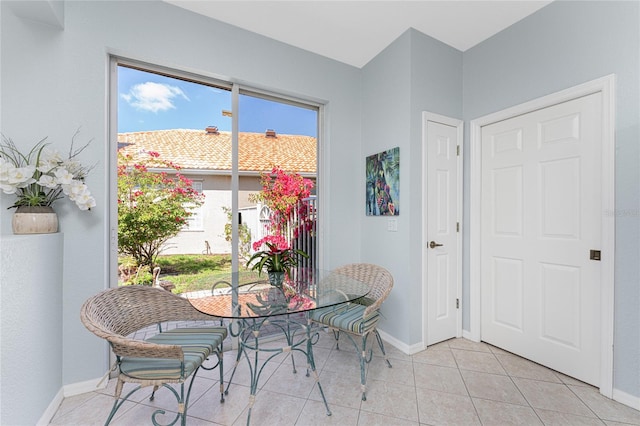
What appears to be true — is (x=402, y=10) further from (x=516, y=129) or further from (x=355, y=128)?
(x=516, y=129)

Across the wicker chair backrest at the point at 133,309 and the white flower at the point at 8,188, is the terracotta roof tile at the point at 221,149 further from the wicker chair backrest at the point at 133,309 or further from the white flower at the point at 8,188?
the wicker chair backrest at the point at 133,309

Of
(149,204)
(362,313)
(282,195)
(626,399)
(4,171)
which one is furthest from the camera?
(282,195)

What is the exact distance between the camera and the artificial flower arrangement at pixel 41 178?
156cm

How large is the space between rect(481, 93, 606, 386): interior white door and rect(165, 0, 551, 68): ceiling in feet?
2.80

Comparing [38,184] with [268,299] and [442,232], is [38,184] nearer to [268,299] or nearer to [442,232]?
[268,299]

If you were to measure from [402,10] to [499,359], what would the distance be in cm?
300

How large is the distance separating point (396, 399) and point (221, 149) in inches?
94.7

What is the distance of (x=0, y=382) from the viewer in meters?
1.21

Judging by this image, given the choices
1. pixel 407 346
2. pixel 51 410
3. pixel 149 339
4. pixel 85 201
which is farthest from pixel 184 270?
pixel 407 346

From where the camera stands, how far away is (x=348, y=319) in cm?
200

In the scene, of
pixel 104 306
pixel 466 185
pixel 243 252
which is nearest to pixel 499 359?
pixel 466 185

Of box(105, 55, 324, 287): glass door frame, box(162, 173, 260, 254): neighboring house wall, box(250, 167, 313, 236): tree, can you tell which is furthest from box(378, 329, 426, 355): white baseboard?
box(162, 173, 260, 254): neighboring house wall

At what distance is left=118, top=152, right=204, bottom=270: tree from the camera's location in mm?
2168

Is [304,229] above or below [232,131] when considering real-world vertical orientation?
below
